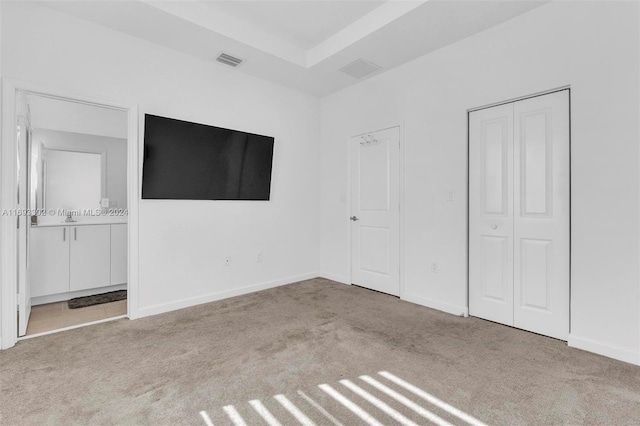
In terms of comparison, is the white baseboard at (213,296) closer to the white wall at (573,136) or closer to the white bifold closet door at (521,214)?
the white wall at (573,136)

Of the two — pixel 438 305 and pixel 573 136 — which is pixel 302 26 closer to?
pixel 573 136

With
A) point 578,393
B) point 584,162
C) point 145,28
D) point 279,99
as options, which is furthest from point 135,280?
point 584,162

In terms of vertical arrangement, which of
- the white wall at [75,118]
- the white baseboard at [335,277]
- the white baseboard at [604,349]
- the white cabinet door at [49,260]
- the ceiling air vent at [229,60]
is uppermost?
the ceiling air vent at [229,60]

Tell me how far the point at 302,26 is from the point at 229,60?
2.97 feet

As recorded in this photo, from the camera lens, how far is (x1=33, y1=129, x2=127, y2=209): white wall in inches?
159

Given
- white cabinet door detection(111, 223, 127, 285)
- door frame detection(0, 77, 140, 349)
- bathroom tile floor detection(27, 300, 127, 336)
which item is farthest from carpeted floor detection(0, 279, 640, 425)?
white cabinet door detection(111, 223, 127, 285)

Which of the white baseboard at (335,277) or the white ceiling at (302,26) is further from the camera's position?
the white baseboard at (335,277)

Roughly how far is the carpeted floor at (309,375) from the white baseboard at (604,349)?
0.25ft

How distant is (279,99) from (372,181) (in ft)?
5.55

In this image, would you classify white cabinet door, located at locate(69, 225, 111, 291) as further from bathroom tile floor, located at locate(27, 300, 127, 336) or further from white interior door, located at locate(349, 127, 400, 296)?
white interior door, located at locate(349, 127, 400, 296)

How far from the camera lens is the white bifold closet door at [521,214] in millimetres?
2596

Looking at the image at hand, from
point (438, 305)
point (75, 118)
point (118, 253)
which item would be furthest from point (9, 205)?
point (438, 305)

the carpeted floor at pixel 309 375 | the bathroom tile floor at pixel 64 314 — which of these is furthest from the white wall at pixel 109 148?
the carpeted floor at pixel 309 375

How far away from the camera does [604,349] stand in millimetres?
2295
